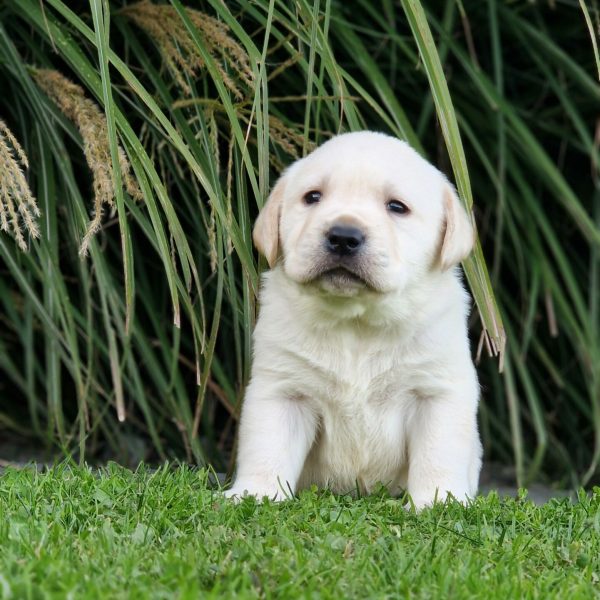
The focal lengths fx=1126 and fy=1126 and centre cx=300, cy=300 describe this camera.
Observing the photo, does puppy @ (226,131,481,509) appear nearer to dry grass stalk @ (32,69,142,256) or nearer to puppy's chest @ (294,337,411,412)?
puppy's chest @ (294,337,411,412)

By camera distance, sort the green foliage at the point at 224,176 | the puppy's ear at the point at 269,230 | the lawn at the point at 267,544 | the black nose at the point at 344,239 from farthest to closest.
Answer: the green foliage at the point at 224,176
the puppy's ear at the point at 269,230
the black nose at the point at 344,239
the lawn at the point at 267,544

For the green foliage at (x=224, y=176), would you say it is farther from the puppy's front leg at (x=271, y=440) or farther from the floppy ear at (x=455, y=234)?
the puppy's front leg at (x=271, y=440)

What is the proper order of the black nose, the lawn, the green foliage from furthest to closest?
1. the green foliage
2. the black nose
3. the lawn

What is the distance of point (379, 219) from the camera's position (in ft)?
10.4

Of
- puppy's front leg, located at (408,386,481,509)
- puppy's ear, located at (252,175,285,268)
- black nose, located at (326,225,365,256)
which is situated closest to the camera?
black nose, located at (326,225,365,256)

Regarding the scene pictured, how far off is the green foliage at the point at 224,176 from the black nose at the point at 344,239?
0.46 meters

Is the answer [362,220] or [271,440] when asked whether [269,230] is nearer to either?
[362,220]

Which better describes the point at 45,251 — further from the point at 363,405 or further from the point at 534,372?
the point at 534,372

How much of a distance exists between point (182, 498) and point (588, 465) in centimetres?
336

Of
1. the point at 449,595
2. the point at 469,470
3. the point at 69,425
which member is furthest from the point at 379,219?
the point at 69,425

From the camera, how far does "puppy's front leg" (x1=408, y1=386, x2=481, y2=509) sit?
3.27 m

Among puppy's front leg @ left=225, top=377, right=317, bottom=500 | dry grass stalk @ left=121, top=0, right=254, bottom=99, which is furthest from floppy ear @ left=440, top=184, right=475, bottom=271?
dry grass stalk @ left=121, top=0, right=254, bottom=99

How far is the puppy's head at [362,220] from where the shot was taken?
10.2ft

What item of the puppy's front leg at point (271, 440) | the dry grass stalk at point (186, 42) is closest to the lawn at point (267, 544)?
the puppy's front leg at point (271, 440)
